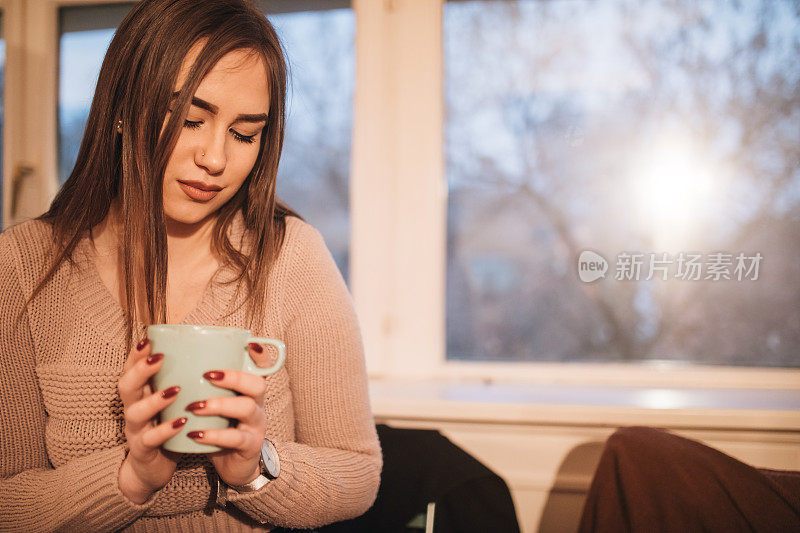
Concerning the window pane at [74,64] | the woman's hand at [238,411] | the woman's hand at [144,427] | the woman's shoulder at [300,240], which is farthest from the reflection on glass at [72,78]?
the woman's hand at [238,411]

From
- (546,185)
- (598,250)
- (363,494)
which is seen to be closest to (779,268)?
(598,250)

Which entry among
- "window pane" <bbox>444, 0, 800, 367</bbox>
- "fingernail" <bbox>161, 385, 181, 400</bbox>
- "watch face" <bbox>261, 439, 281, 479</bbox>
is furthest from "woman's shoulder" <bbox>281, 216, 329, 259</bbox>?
"window pane" <bbox>444, 0, 800, 367</bbox>

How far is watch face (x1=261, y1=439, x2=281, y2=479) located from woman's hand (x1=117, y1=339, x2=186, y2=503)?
11cm

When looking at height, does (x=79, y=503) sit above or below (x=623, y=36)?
below

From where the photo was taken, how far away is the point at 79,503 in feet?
2.52

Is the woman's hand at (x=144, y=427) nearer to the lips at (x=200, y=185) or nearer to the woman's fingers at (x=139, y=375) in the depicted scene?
the woman's fingers at (x=139, y=375)

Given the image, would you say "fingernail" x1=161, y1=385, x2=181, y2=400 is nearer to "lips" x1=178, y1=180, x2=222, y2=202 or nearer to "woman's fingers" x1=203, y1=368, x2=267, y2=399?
"woman's fingers" x1=203, y1=368, x2=267, y2=399

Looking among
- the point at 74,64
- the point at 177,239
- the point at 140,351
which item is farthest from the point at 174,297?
the point at 74,64

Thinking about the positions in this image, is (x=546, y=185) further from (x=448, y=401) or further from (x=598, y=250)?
(x=448, y=401)

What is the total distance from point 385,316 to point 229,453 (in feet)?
3.27

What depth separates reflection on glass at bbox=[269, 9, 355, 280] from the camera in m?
1.74

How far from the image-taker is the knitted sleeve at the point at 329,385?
89 cm

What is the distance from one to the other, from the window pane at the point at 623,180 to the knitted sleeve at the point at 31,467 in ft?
3.42

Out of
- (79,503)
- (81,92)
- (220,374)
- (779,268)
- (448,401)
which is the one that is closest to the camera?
(220,374)
